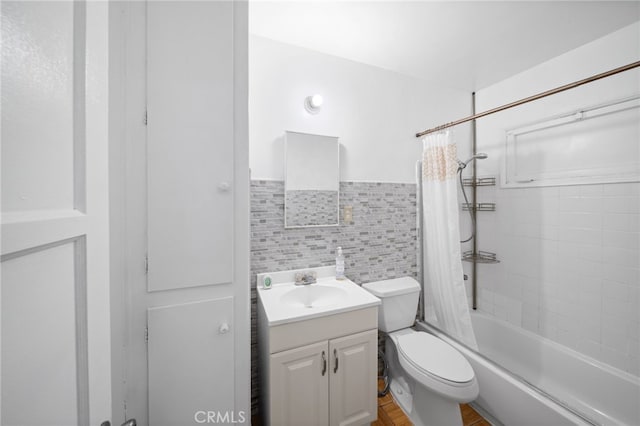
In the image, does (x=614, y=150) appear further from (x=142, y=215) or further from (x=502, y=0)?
(x=142, y=215)

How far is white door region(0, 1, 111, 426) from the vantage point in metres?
0.25

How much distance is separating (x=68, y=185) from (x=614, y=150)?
2464 millimetres

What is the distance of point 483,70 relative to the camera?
1.85 meters

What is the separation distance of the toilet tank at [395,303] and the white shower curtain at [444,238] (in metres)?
0.22

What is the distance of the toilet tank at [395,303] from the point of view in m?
1.61

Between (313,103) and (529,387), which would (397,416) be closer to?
(529,387)

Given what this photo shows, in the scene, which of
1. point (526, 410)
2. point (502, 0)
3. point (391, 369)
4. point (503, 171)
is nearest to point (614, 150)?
point (503, 171)

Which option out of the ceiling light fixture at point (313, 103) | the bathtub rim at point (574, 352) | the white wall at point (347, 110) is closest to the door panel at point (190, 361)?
the white wall at point (347, 110)

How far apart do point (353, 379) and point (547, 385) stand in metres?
1.47

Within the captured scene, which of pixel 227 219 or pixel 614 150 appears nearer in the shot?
pixel 227 219

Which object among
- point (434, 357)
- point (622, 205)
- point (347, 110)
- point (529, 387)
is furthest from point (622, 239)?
point (347, 110)

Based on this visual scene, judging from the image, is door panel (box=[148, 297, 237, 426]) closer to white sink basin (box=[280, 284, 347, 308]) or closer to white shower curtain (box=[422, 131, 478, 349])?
white sink basin (box=[280, 284, 347, 308])

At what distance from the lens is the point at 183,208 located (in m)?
0.85

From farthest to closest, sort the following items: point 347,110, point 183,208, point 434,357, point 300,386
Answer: point 347,110 < point 434,357 < point 300,386 < point 183,208
